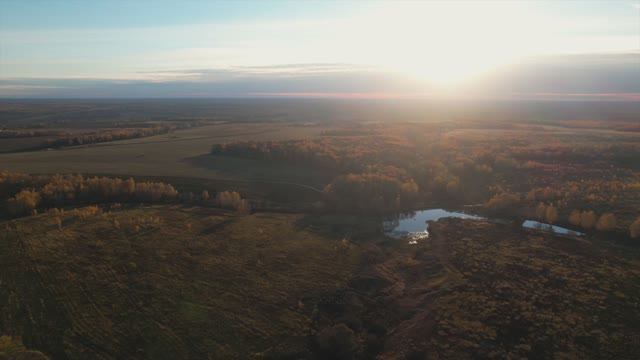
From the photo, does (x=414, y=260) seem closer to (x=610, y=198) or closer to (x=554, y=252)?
(x=554, y=252)

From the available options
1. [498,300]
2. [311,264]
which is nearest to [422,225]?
[311,264]

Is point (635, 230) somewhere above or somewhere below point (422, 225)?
above

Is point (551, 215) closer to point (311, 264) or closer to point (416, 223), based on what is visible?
point (416, 223)

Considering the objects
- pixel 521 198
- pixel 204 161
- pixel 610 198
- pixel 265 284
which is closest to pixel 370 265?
pixel 265 284

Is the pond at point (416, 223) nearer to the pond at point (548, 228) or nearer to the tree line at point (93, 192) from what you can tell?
the pond at point (548, 228)

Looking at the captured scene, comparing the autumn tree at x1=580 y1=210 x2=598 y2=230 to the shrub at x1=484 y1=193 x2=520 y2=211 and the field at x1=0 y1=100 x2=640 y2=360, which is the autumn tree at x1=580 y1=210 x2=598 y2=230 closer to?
the field at x1=0 y1=100 x2=640 y2=360

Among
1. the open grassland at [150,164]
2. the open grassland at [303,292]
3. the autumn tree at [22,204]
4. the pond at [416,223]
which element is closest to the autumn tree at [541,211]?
the pond at [416,223]
